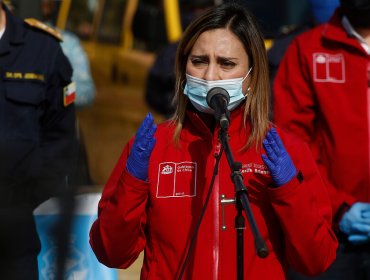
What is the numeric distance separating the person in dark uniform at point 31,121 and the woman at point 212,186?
759 millimetres

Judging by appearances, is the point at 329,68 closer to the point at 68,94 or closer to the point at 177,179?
the point at 68,94

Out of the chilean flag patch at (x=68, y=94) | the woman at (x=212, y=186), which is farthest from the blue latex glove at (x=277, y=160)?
the chilean flag patch at (x=68, y=94)

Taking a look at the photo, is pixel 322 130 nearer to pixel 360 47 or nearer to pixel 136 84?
pixel 360 47

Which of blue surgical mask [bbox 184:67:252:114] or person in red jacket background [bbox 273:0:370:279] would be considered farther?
person in red jacket background [bbox 273:0:370:279]

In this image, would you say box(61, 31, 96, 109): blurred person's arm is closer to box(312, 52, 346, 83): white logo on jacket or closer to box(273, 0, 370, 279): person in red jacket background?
box(273, 0, 370, 279): person in red jacket background

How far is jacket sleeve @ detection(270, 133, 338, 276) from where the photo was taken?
11.2ft

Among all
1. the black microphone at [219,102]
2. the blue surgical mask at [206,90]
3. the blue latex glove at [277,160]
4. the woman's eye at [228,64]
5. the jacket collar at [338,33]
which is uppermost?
the woman's eye at [228,64]

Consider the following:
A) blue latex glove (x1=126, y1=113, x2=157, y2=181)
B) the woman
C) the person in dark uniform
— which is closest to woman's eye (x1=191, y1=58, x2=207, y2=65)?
the woman

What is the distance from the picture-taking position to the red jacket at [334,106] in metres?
4.53

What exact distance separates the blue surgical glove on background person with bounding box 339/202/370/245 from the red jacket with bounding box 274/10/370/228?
0.19 ft

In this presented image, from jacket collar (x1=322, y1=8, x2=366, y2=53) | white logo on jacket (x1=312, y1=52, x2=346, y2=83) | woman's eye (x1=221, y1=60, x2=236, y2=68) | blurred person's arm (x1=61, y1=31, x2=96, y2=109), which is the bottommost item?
blurred person's arm (x1=61, y1=31, x2=96, y2=109)

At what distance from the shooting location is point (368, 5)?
460 cm

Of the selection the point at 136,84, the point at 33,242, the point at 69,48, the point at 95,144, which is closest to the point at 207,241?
the point at 33,242

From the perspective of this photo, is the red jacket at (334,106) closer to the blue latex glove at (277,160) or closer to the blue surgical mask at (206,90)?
the blue surgical mask at (206,90)
